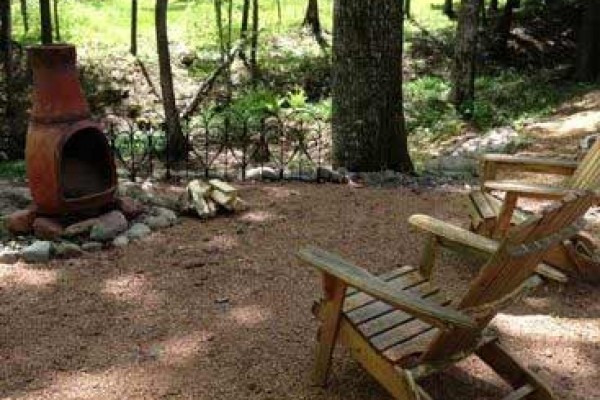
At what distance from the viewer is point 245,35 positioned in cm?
1653

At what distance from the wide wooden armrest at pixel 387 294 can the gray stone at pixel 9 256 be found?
2.87m

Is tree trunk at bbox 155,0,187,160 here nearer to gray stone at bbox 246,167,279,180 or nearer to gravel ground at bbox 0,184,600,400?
gray stone at bbox 246,167,279,180

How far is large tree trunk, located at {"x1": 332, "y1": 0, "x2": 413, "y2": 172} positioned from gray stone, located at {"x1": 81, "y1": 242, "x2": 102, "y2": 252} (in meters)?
3.12

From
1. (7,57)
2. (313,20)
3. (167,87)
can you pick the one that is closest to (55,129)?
(167,87)

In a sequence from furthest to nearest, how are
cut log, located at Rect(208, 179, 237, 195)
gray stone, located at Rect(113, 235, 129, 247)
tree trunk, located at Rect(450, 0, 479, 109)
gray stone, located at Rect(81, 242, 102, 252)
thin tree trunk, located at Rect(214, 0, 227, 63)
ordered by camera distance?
thin tree trunk, located at Rect(214, 0, 227, 63) → tree trunk, located at Rect(450, 0, 479, 109) → cut log, located at Rect(208, 179, 237, 195) → gray stone, located at Rect(113, 235, 129, 247) → gray stone, located at Rect(81, 242, 102, 252)

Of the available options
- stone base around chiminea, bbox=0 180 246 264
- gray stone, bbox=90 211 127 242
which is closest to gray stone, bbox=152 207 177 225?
stone base around chiminea, bbox=0 180 246 264

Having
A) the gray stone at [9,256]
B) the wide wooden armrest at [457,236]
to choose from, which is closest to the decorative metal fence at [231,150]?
the gray stone at [9,256]

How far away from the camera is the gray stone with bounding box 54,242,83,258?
5.60m

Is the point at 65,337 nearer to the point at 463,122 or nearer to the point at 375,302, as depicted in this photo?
the point at 375,302

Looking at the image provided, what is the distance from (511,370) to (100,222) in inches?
135

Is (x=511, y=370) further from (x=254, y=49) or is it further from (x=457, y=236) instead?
(x=254, y=49)

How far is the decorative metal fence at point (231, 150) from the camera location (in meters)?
7.87

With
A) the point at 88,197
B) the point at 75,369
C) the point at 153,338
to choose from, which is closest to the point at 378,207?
the point at 88,197

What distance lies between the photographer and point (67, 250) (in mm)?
5609
